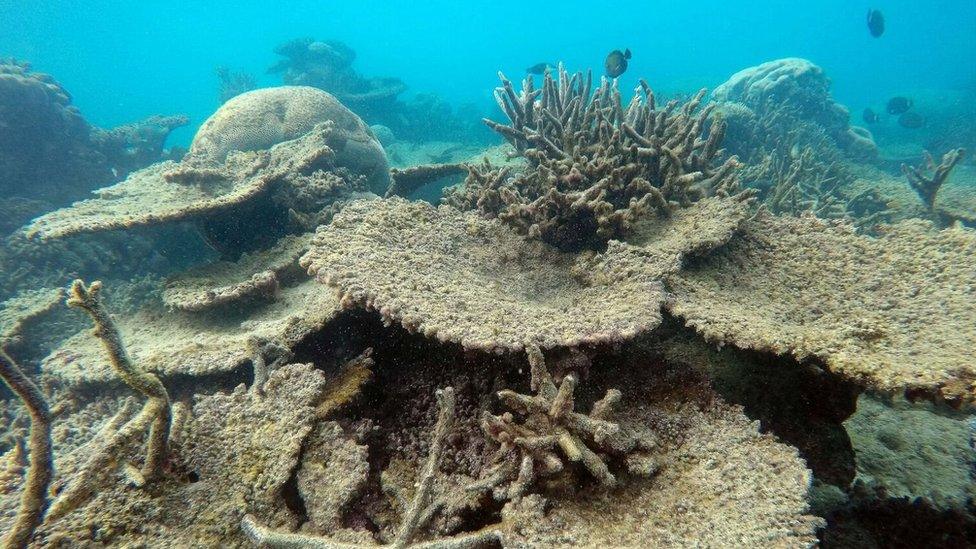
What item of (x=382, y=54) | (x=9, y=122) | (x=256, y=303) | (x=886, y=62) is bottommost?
(x=256, y=303)

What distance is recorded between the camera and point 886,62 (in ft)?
224

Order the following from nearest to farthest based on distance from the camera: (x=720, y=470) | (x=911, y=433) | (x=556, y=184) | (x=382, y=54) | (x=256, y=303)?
1. (x=720, y=470)
2. (x=911, y=433)
3. (x=556, y=184)
4. (x=256, y=303)
5. (x=382, y=54)

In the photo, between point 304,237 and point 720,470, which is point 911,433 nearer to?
point 720,470

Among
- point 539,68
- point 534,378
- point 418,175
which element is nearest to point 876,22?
point 539,68

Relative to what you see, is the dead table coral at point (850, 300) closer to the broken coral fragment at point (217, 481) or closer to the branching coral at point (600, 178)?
the branching coral at point (600, 178)

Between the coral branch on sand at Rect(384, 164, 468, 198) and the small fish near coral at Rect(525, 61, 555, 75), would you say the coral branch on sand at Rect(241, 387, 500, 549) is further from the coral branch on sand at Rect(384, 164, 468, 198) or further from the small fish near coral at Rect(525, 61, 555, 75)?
the small fish near coral at Rect(525, 61, 555, 75)

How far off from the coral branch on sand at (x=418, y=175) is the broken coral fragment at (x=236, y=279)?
1895 millimetres

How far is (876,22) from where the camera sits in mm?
13453

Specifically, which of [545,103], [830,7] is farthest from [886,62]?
[545,103]

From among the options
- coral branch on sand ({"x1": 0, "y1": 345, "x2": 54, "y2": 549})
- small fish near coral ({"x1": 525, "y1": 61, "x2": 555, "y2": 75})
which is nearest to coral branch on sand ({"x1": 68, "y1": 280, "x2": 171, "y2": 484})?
coral branch on sand ({"x1": 0, "y1": 345, "x2": 54, "y2": 549})

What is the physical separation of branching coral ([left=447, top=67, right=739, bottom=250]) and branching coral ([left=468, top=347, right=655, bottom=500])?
148cm

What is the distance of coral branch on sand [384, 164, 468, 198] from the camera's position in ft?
19.3

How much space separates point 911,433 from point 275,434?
3593mm

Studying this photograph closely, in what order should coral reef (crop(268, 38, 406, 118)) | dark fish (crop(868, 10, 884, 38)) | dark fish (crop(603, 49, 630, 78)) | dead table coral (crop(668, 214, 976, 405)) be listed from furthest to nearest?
coral reef (crop(268, 38, 406, 118)) → dark fish (crop(868, 10, 884, 38)) → dark fish (crop(603, 49, 630, 78)) → dead table coral (crop(668, 214, 976, 405))
